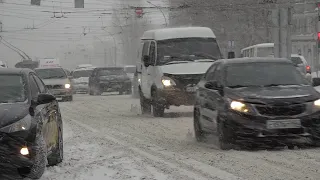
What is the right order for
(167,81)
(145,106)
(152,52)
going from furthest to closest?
(145,106) < (152,52) < (167,81)

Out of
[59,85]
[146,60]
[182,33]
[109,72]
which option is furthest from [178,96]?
[109,72]

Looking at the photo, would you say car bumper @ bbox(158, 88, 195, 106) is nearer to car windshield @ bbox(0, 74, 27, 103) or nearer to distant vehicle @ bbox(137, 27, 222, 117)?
distant vehicle @ bbox(137, 27, 222, 117)

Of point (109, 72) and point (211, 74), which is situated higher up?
point (211, 74)

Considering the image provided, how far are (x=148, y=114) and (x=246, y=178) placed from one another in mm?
11805

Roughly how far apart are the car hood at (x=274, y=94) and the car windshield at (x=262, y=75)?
0.40m

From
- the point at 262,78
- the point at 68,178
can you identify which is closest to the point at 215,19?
the point at 262,78

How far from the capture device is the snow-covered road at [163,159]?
816 cm

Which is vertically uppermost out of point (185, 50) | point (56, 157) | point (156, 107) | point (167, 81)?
point (185, 50)

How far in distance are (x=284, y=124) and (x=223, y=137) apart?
971 mm

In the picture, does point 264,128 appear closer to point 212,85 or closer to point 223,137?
point 223,137

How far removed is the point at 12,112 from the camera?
767 centimetres

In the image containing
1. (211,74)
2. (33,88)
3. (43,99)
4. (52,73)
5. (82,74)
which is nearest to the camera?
(43,99)

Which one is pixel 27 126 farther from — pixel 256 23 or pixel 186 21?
pixel 186 21

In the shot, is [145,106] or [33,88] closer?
[33,88]
